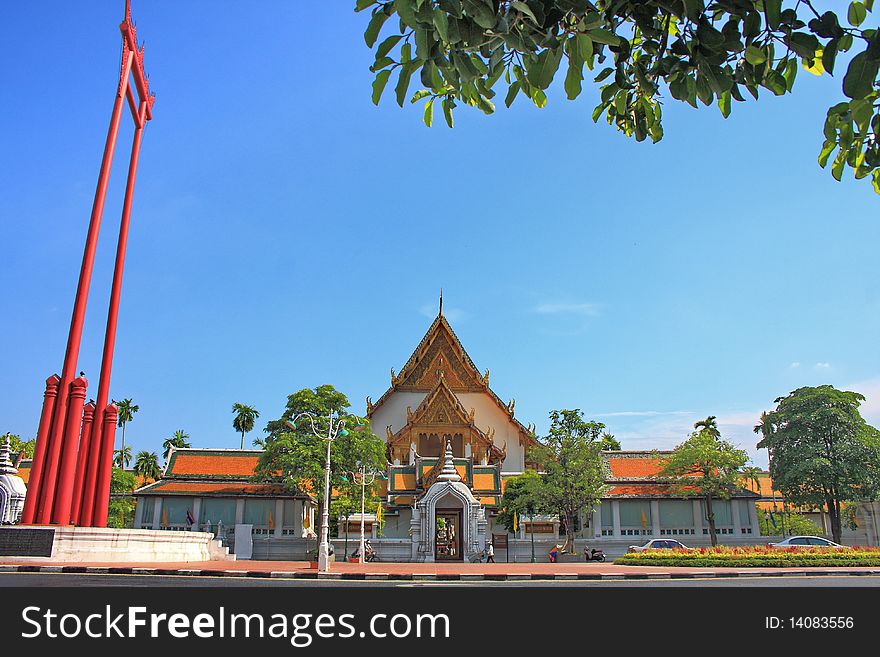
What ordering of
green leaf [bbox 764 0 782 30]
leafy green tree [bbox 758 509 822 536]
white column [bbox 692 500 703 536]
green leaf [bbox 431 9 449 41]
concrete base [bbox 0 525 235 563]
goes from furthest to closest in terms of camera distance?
leafy green tree [bbox 758 509 822 536] < white column [bbox 692 500 703 536] < concrete base [bbox 0 525 235 563] < green leaf [bbox 764 0 782 30] < green leaf [bbox 431 9 449 41]

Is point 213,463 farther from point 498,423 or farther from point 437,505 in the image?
point 498,423

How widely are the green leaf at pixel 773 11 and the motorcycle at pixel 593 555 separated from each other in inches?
1252

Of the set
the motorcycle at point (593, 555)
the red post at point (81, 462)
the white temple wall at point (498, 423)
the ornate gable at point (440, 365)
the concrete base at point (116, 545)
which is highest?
the ornate gable at point (440, 365)

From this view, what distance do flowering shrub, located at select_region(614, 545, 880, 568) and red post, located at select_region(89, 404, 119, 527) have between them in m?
19.1

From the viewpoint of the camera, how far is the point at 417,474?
39.1 m

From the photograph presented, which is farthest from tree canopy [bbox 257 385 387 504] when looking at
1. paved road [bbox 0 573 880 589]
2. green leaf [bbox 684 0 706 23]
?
green leaf [bbox 684 0 706 23]

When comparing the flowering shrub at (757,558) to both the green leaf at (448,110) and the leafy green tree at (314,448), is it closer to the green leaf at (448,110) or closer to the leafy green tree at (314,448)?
the leafy green tree at (314,448)

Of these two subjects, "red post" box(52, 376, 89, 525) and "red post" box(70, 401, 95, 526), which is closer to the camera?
"red post" box(52, 376, 89, 525)

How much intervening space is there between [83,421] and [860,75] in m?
26.8

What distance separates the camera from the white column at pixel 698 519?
3784cm

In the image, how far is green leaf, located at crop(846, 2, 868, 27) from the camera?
11.4 ft

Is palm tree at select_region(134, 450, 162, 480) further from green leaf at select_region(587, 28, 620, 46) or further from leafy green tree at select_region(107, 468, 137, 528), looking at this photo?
green leaf at select_region(587, 28, 620, 46)

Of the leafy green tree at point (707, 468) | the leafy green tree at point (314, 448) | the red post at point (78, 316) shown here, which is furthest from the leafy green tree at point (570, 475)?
the red post at point (78, 316)
